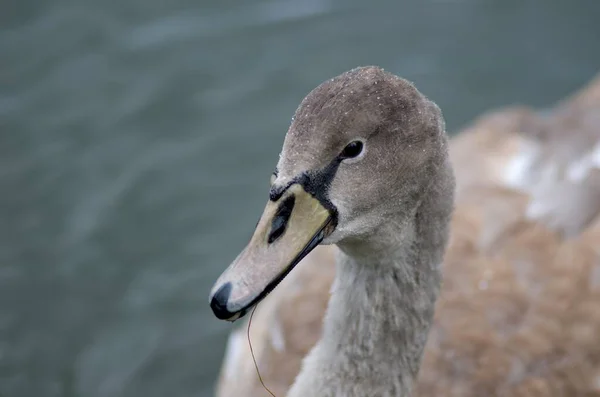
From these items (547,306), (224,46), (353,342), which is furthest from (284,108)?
(353,342)

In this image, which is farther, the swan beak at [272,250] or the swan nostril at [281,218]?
the swan nostril at [281,218]

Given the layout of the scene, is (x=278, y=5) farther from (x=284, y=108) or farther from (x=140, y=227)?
(x=140, y=227)

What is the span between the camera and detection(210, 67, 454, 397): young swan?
2.65 metres

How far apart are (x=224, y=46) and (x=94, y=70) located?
1.16m

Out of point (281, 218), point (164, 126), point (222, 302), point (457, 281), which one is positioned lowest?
point (222, 302)

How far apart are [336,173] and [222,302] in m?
0.57

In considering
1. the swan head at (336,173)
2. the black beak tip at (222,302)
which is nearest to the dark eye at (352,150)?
the swan head at (336,173)

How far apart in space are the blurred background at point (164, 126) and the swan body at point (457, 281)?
0.99 meters

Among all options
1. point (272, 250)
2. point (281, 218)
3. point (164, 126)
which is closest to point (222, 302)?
point (272, 250)

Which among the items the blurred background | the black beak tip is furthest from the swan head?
the blurred background

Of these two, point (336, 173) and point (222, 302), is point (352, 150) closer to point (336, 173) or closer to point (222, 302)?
point (336, 173)

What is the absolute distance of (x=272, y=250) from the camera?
2619 mm

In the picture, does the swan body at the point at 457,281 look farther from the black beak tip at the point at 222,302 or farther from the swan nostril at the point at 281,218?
the black beak tip at the point at 222,302

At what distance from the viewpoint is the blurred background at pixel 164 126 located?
5.92m
